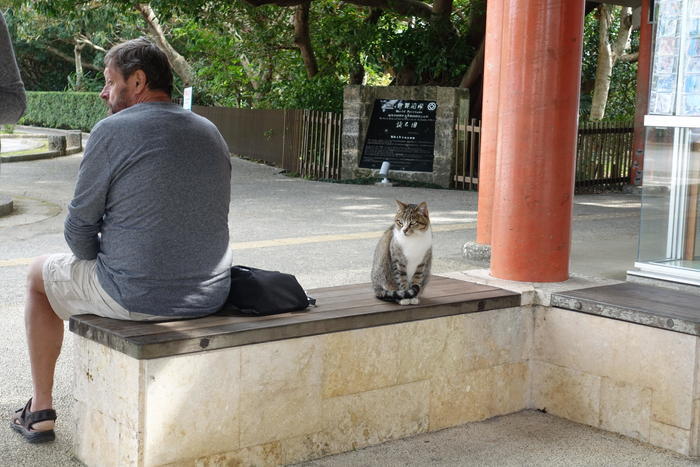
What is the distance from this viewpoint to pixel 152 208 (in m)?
3.78

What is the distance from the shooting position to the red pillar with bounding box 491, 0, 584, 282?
5.09 m

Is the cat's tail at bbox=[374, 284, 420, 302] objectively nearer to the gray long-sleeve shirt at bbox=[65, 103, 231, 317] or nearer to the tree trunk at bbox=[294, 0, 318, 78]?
the gray long-sleeve shirt at bbox=[65, 103, 231, 317]

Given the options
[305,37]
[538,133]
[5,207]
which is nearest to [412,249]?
[538,133]

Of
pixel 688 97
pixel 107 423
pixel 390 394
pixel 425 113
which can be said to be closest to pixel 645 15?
pixel 425 113

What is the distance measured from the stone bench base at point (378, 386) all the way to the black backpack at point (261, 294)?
0.19m

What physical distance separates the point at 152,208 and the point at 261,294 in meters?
0.65

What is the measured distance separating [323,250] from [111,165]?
6.06 meters

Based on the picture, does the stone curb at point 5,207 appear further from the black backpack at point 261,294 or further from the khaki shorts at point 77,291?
the black backpack at point 261,294

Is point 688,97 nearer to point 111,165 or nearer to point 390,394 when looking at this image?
point 390,394

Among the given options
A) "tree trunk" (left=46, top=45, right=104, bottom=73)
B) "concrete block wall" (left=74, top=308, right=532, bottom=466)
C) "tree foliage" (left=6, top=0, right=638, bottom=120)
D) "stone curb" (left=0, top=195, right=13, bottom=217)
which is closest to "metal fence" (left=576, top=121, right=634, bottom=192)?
"tree foliage" (left=6, top=0, right=638, bottom=120)

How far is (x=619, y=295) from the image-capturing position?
16.2 ft

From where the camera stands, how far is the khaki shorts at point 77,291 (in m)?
3.89

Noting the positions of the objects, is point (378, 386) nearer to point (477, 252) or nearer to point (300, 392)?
point (300, 392)

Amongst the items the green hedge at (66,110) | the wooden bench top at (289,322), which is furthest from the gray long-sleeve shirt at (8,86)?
the green hedge at (66,110)
